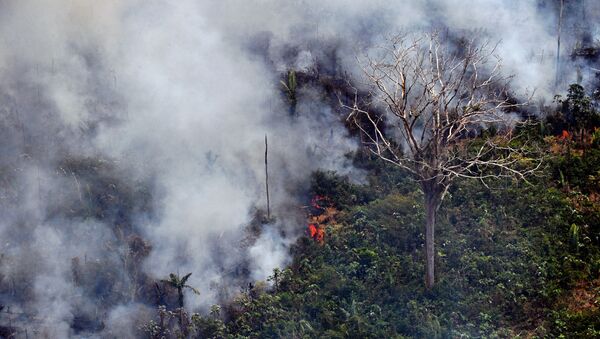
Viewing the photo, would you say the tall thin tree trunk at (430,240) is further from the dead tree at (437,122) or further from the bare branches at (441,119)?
the bare branches at (441,119)

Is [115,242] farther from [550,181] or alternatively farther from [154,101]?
[550,181]

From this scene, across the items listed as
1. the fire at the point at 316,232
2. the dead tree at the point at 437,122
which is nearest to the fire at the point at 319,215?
the fire at the point at 316,232

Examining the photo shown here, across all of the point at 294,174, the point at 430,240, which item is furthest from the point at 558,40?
the point at 430,240

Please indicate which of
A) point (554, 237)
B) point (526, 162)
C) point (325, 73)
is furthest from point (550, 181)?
point (325, 73)

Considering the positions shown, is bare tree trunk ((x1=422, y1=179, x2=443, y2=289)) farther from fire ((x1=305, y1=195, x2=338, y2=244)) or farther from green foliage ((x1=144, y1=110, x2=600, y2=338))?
fire ((x1=305, y1=195, x2=338, y2=244))

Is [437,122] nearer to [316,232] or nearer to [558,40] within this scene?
[316,232]
